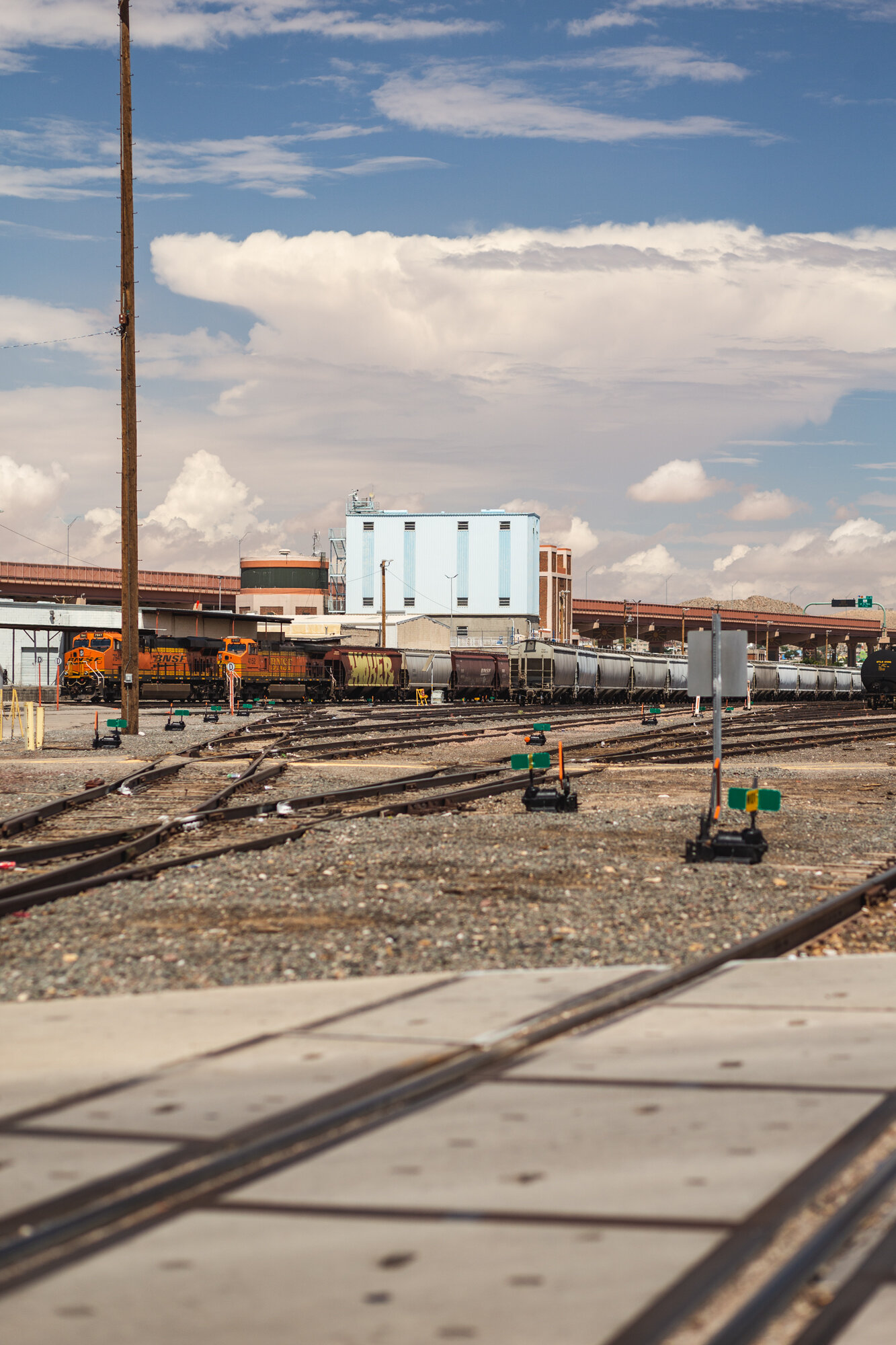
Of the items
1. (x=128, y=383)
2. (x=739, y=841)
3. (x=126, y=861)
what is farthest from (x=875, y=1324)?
(x=128, y=383)

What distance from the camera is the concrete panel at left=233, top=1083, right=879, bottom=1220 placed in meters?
3.85

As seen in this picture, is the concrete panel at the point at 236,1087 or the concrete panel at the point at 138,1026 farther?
the concrete panel at the point at 138,1026

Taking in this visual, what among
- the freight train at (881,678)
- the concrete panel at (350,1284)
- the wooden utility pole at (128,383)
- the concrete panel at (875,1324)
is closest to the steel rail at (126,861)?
the concrete panel at (350,1284)

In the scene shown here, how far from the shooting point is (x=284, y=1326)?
122 inches

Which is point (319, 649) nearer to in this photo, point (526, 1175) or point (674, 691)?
point (674, 691)

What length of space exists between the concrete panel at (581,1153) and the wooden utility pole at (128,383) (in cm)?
2754

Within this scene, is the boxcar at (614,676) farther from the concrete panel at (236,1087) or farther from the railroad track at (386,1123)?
the railroad track at (386,1123)

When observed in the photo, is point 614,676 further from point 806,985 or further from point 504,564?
point 806,985

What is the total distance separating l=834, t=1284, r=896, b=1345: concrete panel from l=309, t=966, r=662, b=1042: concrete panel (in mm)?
2561

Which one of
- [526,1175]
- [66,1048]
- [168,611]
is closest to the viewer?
[526,1175]

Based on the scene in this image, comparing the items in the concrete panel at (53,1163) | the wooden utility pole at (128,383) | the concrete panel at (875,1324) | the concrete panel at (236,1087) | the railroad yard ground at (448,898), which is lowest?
the railroad yard ground at (448,898)

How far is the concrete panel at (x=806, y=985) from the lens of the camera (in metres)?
6.61

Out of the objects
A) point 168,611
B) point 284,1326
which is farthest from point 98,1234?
point 168,611

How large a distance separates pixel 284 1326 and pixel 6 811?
50.0ft
